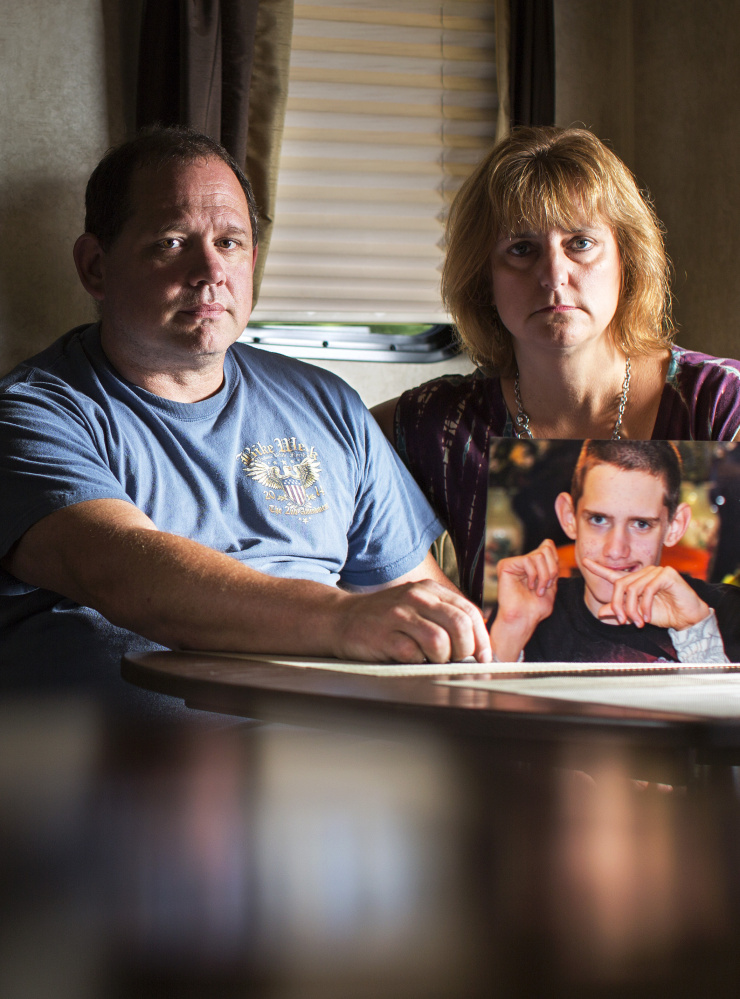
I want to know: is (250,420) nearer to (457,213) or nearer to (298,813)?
(457,213)

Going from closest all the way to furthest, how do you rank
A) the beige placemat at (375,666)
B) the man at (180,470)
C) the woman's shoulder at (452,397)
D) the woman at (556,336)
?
the beige placemat at (375,666) → the man at (180,470) → the woman at (556,336) → the woman's shoulder at (452,397)

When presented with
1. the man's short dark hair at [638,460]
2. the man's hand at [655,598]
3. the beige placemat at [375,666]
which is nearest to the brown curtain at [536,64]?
the man's short dark hair at [638,460]

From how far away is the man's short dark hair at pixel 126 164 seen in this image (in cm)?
163

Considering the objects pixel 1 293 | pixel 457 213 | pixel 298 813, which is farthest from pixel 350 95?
pixel 298 813

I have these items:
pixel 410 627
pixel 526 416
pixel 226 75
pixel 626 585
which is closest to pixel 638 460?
pixel 626 585

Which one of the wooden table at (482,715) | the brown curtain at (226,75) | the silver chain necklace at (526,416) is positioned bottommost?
the wooden table at (482,715)

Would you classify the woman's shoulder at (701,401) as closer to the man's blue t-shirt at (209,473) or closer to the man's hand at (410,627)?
the man's blue t-shirt at (209,473)

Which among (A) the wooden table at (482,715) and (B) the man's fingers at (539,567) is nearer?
(A) the wooden table at (482,715)

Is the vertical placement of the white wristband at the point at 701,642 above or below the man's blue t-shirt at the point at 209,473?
below

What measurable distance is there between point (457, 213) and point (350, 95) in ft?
2.15

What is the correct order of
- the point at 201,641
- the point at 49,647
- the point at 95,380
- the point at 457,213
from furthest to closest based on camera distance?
the point at 457,213 < the point at 95,380 < the point at 49,647 < the point at 201,641

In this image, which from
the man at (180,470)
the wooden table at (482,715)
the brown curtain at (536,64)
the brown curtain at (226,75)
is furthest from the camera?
the brown curtain at (536,64)

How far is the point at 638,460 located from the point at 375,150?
1468 mm

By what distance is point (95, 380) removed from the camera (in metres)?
1.51
